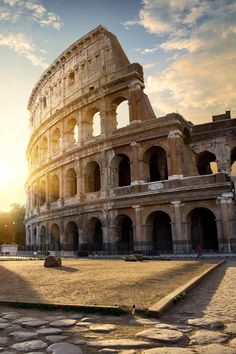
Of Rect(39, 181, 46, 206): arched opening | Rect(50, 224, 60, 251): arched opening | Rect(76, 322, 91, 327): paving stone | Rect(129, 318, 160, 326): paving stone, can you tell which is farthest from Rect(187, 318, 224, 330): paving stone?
Rect(39, 181, 46, 206): arched opening

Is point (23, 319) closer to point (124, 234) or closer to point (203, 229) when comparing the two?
point (203, 229)

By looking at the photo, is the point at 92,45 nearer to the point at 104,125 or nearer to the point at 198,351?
the point at 104,125

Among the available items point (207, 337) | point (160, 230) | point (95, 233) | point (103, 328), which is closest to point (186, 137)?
point (160, 230)

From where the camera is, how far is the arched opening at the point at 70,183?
93.8 feet

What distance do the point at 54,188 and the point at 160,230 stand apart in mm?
12071

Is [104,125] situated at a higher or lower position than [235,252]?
higher

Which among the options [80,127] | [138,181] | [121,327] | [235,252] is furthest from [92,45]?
[121,327]

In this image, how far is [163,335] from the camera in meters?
3.67

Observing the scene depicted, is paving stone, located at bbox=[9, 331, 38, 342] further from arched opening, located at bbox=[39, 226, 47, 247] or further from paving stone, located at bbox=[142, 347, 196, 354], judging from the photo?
arched opening, located at bbox=[39, 226, 47, 247]

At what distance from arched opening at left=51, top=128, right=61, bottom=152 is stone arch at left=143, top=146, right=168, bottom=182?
1064cm

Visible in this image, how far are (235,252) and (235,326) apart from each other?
52.5 ft

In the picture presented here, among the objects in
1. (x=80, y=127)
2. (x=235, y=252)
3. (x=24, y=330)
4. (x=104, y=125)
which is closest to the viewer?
(x=24, y=330)

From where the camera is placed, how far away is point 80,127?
27.9 metres

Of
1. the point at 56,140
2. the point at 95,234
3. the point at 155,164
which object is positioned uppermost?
the point at 56,140
